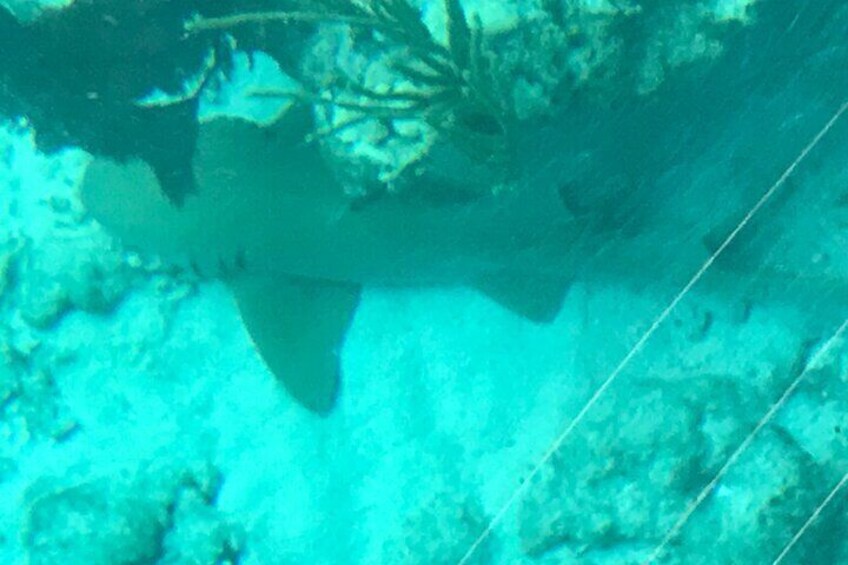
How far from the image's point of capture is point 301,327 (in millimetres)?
3926

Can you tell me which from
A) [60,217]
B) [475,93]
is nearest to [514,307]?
[475,93]

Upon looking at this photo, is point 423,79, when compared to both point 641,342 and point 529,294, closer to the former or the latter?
point 529,294

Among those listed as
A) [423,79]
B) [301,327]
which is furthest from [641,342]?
[301,327]

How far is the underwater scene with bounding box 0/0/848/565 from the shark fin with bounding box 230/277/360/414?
0.05 ft

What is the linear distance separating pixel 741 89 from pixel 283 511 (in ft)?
10.1

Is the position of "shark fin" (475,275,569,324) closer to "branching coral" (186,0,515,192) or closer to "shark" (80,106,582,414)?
"shark" (80,106,582,414)

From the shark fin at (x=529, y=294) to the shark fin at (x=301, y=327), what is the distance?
0.77 m

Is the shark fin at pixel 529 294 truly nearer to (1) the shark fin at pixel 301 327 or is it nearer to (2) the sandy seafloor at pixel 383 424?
(2) the sandy seafloor at pixel 383 424

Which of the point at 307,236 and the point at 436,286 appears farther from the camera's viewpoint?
the point at 436,286

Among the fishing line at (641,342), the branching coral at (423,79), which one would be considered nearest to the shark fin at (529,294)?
the fishing line at (641,342)

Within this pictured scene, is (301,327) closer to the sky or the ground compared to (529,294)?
closer to the ground

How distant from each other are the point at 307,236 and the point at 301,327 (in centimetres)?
51

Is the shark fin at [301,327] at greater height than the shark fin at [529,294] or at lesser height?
lesser

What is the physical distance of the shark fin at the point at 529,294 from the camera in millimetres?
3682
